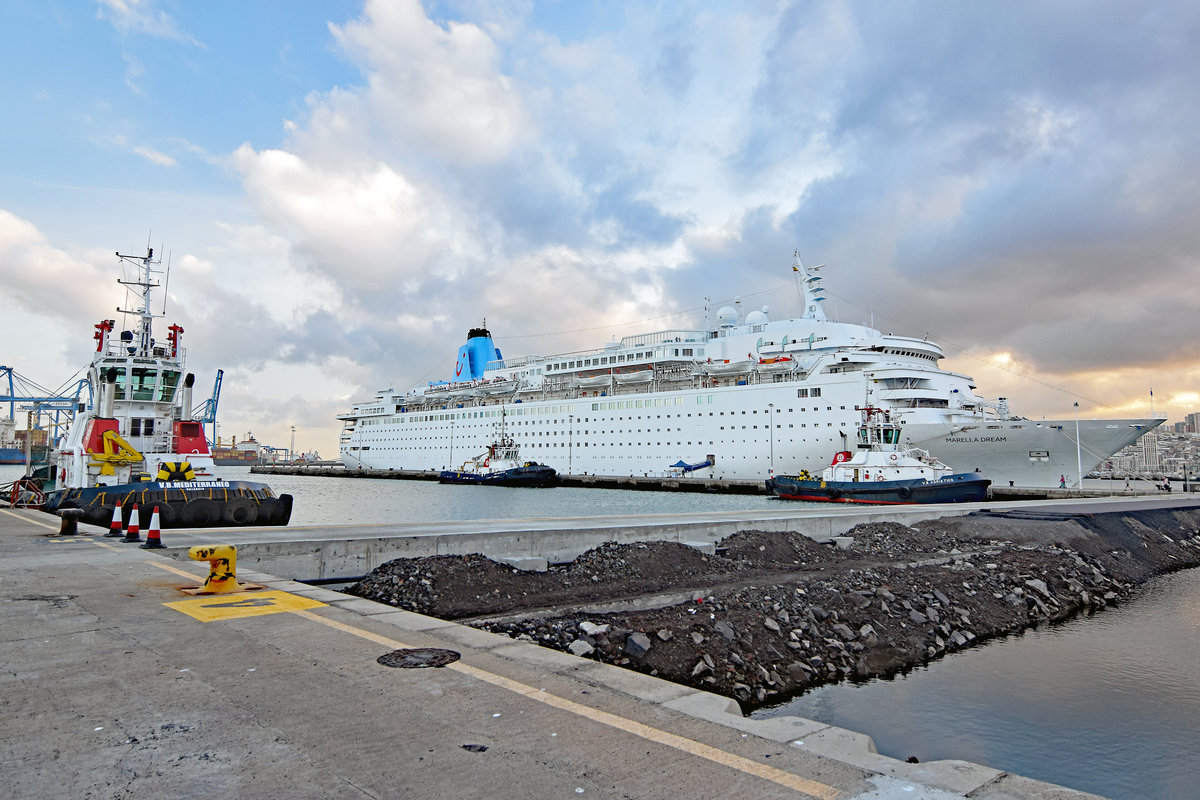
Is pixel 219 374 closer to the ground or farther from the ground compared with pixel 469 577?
farther from the ground

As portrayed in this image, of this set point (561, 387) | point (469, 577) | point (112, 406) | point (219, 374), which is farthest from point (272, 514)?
point (219, 374)

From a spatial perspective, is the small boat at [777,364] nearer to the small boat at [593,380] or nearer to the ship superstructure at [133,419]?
the small boat at [593,380]

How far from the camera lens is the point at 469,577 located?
31.2 ft

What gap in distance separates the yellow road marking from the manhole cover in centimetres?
190

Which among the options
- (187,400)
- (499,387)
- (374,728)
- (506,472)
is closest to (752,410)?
(506,472)

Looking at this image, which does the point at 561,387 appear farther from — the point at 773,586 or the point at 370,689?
the point at 370,689

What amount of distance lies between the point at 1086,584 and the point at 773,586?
8359 mm

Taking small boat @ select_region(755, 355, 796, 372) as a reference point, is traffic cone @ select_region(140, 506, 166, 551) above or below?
below

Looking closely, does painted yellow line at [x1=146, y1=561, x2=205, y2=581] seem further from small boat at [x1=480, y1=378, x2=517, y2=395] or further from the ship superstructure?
small boat at [x1=480, y1=378, x2=517, y2=395]

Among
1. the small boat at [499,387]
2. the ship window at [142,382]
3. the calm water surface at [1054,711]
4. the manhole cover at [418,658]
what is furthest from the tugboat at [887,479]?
the small boat at [499,387]

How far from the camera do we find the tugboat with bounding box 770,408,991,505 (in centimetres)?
2994

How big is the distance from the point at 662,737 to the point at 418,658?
6.60ft

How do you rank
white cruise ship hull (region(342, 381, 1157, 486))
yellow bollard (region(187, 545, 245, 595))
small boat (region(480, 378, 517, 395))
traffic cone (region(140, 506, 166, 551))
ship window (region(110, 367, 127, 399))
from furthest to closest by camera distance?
small boat (region(480, 378, 517, 395))
white cruise ship hull (region(342, 381, 1157, 486))
ship window (region(110, 367, 127, 399))
traffic cone (region(140, 506, 166, 551))
yellow bollard (region(187, 545, 245, 595))

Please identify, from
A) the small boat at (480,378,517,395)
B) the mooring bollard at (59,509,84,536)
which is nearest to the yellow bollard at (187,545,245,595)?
the mooring bollard at (59,509,84,536)
